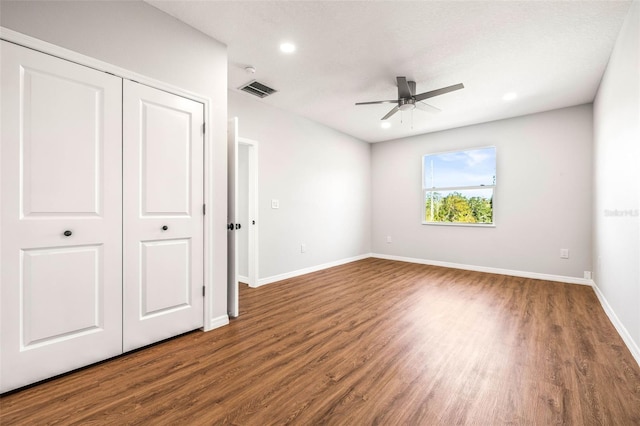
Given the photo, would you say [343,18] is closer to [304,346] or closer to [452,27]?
[452,27]

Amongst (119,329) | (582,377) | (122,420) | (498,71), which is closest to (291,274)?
(119,329)

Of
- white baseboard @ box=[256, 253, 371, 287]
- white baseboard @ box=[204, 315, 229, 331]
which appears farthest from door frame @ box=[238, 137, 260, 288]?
white baseboard @ box=[204, 315, 229, 331]

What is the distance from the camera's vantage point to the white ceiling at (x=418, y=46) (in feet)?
7.12

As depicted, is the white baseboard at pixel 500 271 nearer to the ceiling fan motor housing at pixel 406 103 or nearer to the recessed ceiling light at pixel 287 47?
the ceiling fan motor housing at pixel 406 103

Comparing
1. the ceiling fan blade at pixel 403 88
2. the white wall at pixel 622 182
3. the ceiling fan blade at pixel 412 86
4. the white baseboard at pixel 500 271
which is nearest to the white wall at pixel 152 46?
the ceiling fan blade at pixel 403 88

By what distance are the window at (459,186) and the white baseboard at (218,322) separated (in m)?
4.28

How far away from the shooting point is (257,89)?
358 centimetres

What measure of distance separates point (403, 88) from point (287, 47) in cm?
136

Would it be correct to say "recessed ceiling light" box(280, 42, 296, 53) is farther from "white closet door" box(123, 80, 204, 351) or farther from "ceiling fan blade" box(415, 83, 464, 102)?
"ceiling fan blade" box(415, 83, 464, 102)

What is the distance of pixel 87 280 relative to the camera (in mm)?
1867

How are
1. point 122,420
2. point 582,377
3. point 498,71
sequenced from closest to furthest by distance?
1. point 122,420
2. point 582,377
3. point 498,71

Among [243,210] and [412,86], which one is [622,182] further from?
[243,210]

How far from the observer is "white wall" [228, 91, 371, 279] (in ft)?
13.3

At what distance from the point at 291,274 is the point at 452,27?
3.67 m
